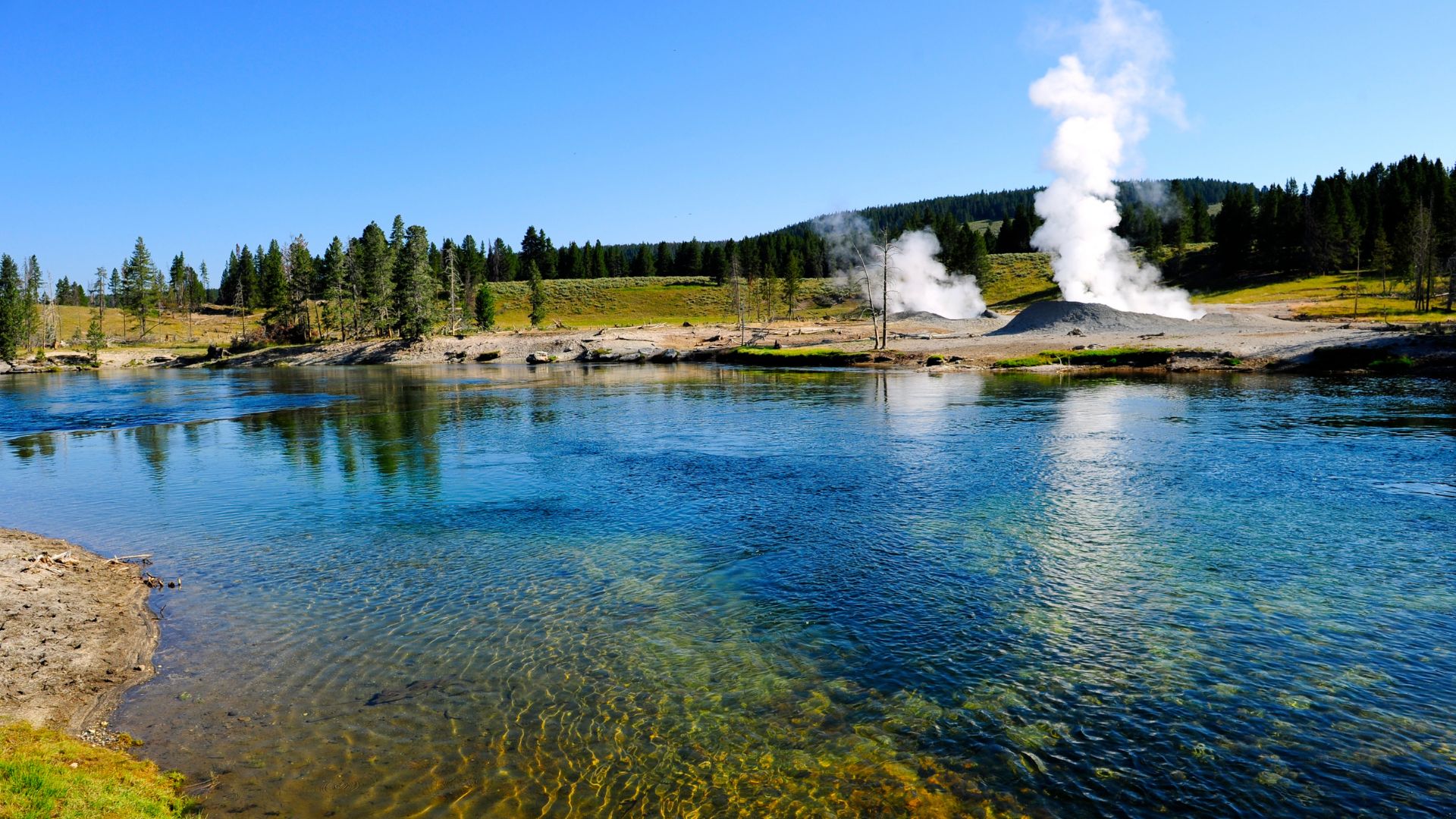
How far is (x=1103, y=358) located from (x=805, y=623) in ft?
191

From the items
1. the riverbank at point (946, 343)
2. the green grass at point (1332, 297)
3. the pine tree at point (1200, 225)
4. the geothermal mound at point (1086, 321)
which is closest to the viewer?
the riverbank at point (946, 343)

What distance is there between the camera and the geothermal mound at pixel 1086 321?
245 feet

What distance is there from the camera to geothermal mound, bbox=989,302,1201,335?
74.8m

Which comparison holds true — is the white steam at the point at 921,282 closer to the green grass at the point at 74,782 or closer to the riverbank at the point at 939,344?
the riverbank at the point at 939,344

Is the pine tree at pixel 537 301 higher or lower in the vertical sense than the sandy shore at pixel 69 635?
higher

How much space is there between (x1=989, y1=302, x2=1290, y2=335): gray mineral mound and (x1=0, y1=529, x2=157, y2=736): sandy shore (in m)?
74.8

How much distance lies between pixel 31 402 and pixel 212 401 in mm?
13325

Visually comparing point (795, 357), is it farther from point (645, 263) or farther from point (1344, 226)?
point (645, 263)

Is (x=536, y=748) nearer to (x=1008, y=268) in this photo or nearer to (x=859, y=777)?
(x=859, y=777)

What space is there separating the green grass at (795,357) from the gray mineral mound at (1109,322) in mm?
16748

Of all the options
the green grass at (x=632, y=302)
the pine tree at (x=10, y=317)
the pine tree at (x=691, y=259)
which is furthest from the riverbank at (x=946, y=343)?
the pine tree at (x=691, y=259)

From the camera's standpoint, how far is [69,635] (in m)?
12.5

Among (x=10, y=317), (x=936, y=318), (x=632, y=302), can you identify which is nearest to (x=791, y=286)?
(x=936, y=318)

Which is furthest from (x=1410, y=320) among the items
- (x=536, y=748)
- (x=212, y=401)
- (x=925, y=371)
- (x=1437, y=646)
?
(x=212, y=401)
